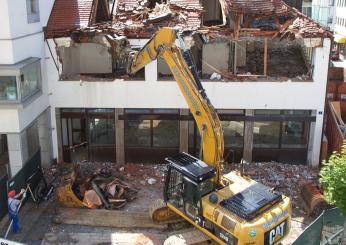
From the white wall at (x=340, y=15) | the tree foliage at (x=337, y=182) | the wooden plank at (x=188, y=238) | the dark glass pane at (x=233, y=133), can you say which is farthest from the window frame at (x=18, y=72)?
the white wall at (x=340, y=15)

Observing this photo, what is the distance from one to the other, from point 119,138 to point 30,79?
4.82 meters

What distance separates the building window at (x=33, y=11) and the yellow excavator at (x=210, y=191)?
5205mm

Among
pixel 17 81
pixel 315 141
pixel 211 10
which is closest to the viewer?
pixel 17 81

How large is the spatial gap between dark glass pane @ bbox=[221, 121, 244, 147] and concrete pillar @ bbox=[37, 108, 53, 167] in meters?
7.42

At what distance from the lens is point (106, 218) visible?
14.3m

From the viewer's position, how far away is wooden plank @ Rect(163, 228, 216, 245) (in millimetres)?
12031

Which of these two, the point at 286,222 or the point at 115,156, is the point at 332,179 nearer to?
the point at 286,222

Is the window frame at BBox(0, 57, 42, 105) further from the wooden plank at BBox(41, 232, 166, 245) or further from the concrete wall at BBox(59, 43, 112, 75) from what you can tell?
the wooden plank at BBox(41, 232, 166, 245)

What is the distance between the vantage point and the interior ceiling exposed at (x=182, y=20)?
17281 mm

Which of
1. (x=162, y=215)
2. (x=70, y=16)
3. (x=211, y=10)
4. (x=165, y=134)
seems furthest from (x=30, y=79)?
(x=211, y=10)

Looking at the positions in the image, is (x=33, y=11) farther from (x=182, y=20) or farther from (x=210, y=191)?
(x=210, y=191)

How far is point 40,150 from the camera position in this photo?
1781 centimetres

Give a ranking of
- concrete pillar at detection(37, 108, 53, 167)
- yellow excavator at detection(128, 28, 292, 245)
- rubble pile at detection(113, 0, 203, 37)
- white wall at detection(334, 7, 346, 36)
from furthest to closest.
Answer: white wall at detection(334, 7, 346, 36) < concrete pillar at detection(37, 108, 53, 167) < rubble pile at detection(113, 0, 203, 37) < yellow excavator at detection(128, 28, 292, 245)

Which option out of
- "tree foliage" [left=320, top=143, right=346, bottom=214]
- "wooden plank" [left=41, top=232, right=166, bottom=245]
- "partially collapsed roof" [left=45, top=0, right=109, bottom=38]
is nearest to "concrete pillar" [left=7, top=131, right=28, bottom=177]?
"wooden plank" [left=41, top=232, right=166, bottom=245]
